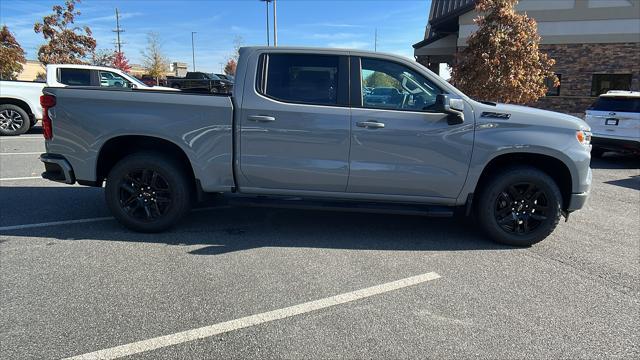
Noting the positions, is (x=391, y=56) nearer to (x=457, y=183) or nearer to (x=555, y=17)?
(x=457, y=183)

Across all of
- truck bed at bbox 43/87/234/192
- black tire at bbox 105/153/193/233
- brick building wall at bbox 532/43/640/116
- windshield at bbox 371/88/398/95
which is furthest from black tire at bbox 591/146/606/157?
black tire at bbox 105/153/193/233

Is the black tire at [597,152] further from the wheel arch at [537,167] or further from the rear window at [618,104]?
the wheel arch at [537,167]

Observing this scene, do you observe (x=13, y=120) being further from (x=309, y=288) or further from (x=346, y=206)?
(x=309, y=288)

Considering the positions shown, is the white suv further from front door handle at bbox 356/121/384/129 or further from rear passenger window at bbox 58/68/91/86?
rear passenger window at bbox 58/68/91/86

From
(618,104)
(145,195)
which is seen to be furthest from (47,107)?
(618,104)

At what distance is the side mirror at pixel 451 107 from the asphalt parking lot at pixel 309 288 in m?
1.35

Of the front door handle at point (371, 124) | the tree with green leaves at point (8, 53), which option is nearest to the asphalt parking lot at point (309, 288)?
the front door handle at point (371, 124)

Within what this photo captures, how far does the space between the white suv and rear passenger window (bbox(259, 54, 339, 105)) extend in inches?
328

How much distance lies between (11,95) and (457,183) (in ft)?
39.6

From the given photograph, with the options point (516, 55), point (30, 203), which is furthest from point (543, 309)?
point (516, 55)

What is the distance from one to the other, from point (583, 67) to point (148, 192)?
18770mm

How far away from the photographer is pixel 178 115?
4.43 metres

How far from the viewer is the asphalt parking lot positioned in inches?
111

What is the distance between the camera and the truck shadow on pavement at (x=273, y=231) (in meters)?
4.57
